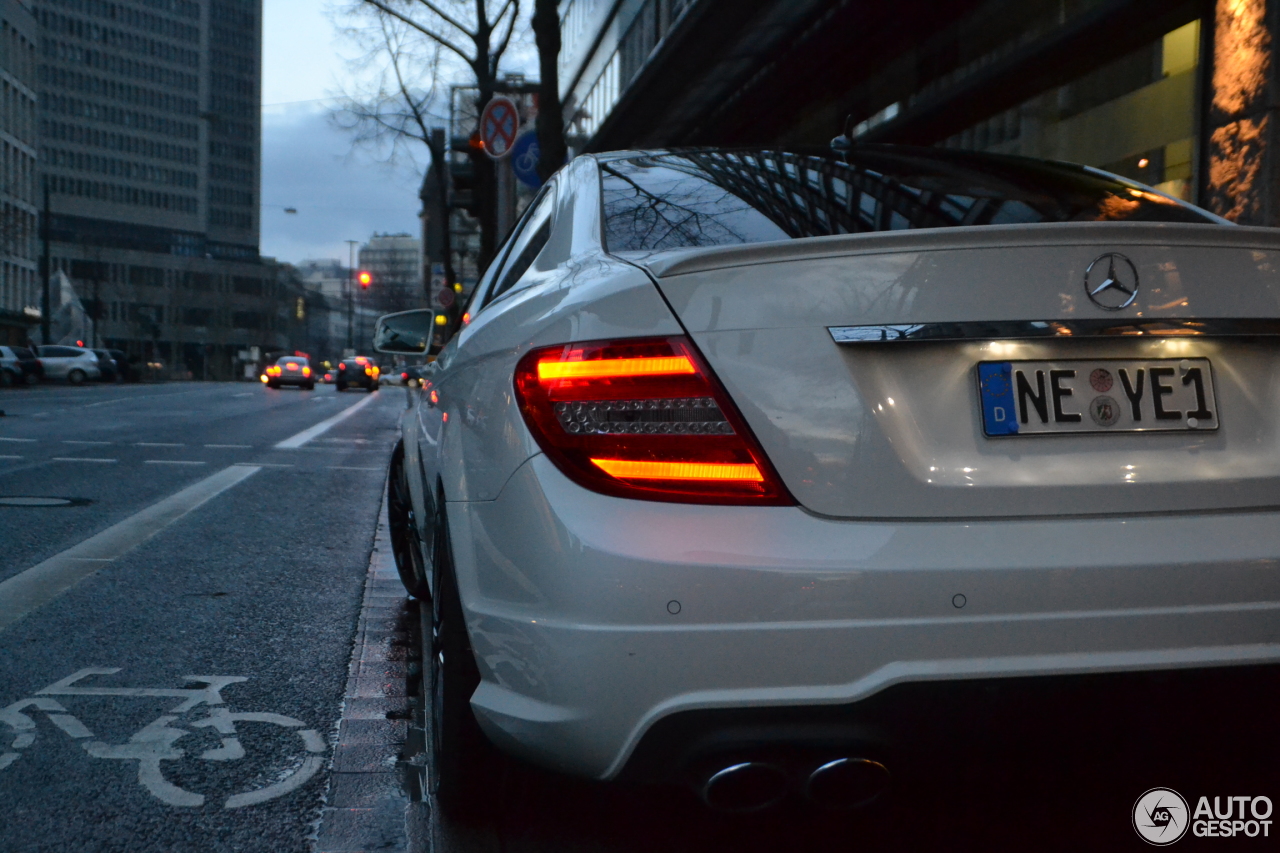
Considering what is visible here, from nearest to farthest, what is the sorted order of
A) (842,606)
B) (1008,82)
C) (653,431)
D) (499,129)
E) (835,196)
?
1. (842,606)
2. (653,431)
3. (835,196)
4. (1008,82)
5. (499,129)

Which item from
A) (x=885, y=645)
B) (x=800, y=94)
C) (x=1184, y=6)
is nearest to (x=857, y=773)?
(x=885, y=645)

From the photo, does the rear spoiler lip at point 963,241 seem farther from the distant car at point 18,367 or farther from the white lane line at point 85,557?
the distant car at point 18,367

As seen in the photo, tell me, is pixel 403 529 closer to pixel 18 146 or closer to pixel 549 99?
pixel 549 99

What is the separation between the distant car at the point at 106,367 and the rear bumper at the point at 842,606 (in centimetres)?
5821

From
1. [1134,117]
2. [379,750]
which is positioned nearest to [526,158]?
[1134,117]

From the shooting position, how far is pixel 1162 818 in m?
2.43

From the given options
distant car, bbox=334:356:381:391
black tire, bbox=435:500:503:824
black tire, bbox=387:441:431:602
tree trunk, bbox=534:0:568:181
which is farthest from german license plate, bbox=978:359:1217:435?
distant car, bbox=334:356:381:391

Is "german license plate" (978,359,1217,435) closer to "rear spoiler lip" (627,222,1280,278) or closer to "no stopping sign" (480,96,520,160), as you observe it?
"rear spoiler lip" (627,222,1280,278)

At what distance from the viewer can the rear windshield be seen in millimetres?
2398

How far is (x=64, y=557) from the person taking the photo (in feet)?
19.4

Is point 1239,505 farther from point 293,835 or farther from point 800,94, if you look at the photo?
point 800,94

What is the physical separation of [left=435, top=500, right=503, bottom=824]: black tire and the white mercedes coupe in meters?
0.15

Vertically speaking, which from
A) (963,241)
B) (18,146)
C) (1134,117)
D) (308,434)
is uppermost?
(18,146)

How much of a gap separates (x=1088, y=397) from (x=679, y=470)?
69cm
